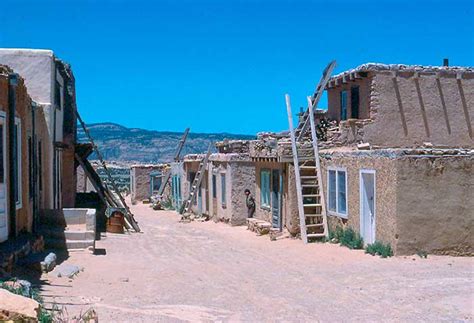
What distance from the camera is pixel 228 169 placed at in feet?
74.9

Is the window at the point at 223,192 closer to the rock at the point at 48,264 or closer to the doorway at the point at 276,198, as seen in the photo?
the doorway at the point at 276,198

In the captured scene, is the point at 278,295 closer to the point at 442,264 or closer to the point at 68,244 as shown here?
the point at 442,264

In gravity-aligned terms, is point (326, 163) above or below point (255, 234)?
above

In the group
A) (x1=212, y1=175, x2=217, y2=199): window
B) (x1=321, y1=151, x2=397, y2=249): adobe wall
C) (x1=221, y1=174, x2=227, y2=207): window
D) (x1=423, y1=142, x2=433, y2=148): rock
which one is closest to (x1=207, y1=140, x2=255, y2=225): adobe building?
(x1=221, y1=174, x2=227, y2=207): window

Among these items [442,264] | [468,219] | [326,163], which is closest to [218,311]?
[442,264]

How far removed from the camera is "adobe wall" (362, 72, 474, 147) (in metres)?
18.6

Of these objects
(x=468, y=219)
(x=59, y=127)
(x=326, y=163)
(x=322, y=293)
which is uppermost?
(x=59, y=127)

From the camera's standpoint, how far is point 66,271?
10359 mm

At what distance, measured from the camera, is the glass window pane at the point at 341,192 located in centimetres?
1576

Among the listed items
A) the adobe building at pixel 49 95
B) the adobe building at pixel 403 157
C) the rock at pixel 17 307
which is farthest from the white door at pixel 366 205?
the rock at pixel 17 307

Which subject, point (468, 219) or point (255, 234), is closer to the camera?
point (468, 219)

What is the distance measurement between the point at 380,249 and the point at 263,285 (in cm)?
396

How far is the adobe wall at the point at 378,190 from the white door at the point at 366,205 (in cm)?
20

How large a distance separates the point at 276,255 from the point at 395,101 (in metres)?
7.07
